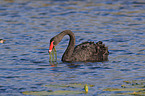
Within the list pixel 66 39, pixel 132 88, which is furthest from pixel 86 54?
pixel 132 88

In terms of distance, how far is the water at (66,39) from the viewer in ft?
45.1

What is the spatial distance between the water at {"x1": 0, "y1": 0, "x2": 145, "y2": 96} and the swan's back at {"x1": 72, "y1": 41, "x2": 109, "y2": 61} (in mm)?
483

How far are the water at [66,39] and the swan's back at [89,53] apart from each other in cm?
48

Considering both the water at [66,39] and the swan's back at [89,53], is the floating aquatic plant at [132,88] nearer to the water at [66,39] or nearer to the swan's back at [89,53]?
the water at [66,39]

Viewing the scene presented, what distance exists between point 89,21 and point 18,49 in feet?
27.5

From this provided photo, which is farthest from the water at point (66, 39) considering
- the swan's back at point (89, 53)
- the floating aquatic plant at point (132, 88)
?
the swan's back at point (89, 53)

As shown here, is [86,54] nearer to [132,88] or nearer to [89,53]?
[89,53]

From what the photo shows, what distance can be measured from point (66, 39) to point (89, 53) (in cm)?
508

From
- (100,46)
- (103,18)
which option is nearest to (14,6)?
(103,18)

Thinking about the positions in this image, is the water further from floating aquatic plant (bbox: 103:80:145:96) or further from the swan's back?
the swan's back

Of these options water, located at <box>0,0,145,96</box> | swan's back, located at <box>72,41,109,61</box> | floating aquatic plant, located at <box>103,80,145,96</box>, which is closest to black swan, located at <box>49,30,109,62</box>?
swan's back, located at <box>72,41,109,61</box>

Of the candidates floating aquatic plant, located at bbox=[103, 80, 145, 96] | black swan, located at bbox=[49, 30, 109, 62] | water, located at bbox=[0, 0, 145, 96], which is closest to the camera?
floating aquatic plant, located at bbox=[103, 80, 145, 96]

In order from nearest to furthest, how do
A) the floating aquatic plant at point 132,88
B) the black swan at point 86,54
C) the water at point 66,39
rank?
the floating aquatic plant at point 132,88 < the water at point 66,39 < the black swan at point 86,54

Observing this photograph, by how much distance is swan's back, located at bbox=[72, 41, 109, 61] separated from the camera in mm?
17156
